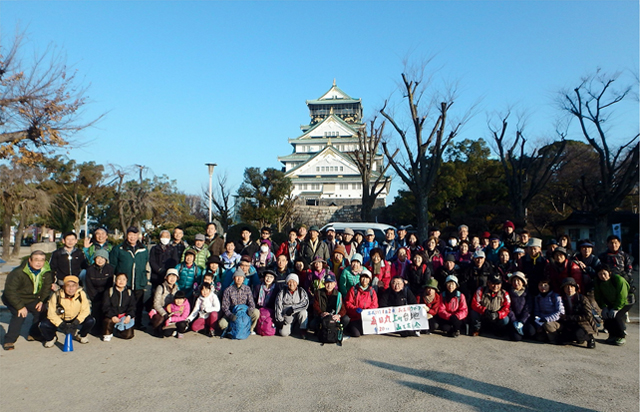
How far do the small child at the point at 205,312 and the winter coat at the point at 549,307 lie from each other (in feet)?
16.1

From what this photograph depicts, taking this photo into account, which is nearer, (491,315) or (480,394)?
(480,394)

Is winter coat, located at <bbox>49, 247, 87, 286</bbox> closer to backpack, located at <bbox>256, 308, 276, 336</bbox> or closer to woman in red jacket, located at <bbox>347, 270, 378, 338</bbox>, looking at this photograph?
backpack, located at <bbox>256, 308, 276, 336</bbox>

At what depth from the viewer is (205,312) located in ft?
22.4

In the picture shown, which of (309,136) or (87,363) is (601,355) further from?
(309,136)

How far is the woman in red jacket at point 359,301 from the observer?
6793 millimetres

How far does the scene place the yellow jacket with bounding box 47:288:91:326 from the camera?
239 inches

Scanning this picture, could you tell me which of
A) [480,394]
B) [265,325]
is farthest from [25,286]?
[480,394]

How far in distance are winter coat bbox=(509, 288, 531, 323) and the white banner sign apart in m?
1.33

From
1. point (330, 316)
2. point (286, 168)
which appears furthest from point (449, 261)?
point (286, 168)

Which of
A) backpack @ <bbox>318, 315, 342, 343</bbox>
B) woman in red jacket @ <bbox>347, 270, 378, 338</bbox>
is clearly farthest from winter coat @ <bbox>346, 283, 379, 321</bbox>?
backpack @ <bbox>318, 315, 342, 343</bbox>

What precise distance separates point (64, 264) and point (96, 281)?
2.19 ft

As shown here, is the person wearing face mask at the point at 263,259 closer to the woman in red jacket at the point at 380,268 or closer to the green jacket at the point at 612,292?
the woman in red jacket at the point at 380,268

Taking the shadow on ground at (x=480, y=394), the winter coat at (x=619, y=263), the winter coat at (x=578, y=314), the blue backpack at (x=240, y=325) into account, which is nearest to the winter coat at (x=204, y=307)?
the blue backpack at (x=240, y=325)

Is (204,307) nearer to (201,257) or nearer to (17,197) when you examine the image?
(201,257)
